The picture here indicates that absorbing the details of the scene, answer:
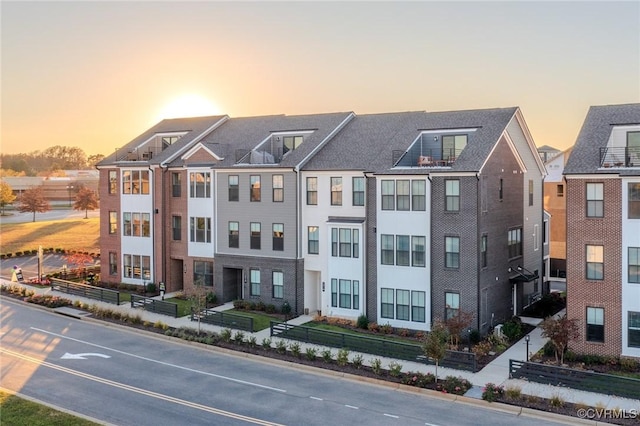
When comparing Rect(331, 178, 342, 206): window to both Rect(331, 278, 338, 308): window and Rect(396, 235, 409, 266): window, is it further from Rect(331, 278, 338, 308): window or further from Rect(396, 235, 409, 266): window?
Rect(396, 235, 409, 266): window

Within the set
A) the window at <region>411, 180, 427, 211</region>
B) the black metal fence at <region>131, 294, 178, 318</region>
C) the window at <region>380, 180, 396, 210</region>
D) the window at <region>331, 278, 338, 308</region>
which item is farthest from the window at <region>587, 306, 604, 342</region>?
the black metal fence at <region>131, 294, 178, 318</region>

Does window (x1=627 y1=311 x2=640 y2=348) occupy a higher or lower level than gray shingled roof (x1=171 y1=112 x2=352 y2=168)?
lower

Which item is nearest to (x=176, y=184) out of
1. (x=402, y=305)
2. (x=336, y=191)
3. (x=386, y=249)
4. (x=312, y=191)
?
(x=312, y=191)

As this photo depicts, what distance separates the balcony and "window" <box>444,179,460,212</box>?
6.81 m

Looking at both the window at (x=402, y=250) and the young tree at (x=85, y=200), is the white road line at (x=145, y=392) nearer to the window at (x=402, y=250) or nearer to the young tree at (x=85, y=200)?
the window at (x=402, y=250)

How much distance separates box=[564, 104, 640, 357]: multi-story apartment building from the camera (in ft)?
83.6

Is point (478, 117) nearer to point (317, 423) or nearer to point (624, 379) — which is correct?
point (624, 379)

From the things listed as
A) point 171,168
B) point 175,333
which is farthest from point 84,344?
point 171,168

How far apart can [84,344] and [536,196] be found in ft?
94.4

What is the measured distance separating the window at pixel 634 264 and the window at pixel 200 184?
84.7 feet

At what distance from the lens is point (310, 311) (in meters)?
36.0

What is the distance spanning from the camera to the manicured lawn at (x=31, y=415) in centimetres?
1906

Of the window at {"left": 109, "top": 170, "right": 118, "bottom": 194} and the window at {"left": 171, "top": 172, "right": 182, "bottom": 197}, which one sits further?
the window at {"left": 109, "top": 170, "right": 118, "bottom": 194}

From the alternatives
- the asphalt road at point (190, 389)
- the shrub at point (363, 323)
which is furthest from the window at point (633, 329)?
the shrub at point (363, 323)
